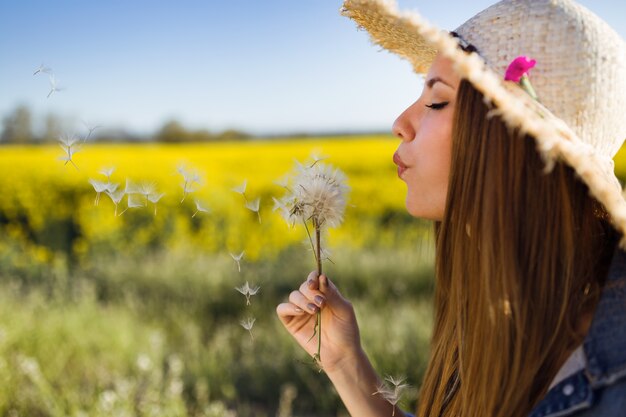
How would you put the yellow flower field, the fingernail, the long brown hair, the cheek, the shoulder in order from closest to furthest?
1. the shoulder
2. the long brown hair
3. the cheek
4. the fingernail
5. the yellow flower field

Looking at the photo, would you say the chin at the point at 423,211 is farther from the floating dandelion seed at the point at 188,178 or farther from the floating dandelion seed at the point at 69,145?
the floating dandelion seed at the point at 69,145

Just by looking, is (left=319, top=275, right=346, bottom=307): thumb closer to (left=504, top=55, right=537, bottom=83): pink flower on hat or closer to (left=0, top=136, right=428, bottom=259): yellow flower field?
(left=504, top=55, right=537, bottom=83): pink flower on hat

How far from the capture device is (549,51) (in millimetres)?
1132

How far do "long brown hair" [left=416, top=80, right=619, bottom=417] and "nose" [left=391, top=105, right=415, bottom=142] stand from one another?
138mm

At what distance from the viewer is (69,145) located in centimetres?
106

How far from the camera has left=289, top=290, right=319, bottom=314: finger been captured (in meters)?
1.37

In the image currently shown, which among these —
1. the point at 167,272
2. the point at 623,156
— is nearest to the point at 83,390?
the point at 167,272

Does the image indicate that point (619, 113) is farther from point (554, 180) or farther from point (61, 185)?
point (61, 185)

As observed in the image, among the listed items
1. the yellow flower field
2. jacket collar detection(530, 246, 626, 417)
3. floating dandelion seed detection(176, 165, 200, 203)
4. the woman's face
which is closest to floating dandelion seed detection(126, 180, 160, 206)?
floating dandelion seed detection(176, 165, 200, 203)

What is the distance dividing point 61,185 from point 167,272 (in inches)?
139

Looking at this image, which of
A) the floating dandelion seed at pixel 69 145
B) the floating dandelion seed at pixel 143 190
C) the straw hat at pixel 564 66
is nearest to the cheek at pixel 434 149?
the straw hat at pixel 564 66

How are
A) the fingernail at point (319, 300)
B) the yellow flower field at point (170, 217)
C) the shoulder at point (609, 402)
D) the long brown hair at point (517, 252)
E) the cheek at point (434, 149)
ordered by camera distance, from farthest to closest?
the yellow flower field at point (170, 217) < the fingernail at point (319, 300) < the cheek at point (434, 149) < the long brown hair at point (517, 252) < the shoulder at point (609, 402)

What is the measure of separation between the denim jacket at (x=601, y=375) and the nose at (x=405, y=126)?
0.46 m

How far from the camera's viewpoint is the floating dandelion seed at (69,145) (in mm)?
1060
